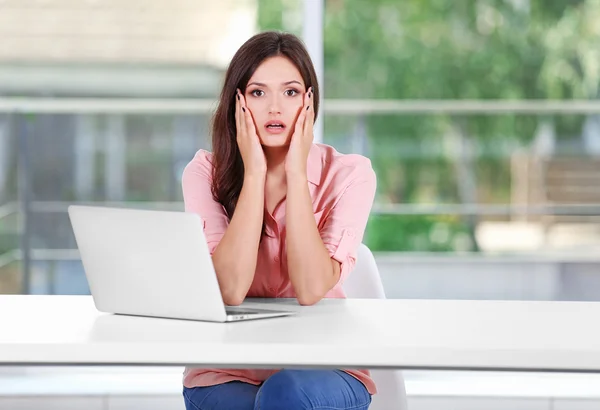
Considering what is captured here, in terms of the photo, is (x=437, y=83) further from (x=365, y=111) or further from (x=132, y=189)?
(x=132, y=189)

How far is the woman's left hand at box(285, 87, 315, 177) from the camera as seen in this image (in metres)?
1.91

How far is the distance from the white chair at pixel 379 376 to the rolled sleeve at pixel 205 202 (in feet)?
1.03

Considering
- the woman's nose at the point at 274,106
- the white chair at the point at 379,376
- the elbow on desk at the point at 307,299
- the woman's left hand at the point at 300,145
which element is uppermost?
the woman's nose at the point at 274,106

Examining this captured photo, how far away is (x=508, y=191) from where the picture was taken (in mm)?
3916

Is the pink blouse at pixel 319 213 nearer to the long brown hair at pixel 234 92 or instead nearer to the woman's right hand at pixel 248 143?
the long brown hair at pixel 234 92

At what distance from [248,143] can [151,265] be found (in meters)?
0.46

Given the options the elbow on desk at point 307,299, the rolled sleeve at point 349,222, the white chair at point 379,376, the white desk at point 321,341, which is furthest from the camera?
the white chair at point 379,376

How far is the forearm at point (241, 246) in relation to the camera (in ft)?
5.74

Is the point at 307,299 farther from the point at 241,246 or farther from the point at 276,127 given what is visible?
the point at 276,127

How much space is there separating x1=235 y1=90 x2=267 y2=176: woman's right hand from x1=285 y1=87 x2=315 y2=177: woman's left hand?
0.18ft

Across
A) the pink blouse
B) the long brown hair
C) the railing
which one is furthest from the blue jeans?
the railing

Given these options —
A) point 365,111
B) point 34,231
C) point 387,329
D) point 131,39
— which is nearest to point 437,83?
point 365,111

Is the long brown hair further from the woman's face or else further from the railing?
the railing

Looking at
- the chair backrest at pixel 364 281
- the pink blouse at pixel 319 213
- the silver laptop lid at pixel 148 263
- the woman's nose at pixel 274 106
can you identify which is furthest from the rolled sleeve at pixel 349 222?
the silver laptop lid at pixel 148 263
